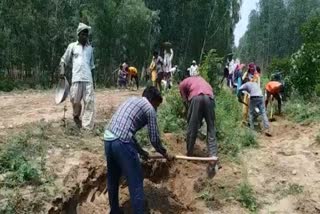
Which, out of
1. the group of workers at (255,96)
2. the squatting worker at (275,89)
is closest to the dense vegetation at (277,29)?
the group of workers at (255,96)

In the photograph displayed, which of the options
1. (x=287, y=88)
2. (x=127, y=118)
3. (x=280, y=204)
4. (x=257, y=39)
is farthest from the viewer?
(x=257, y=39)

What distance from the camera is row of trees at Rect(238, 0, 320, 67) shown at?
67.1 meters

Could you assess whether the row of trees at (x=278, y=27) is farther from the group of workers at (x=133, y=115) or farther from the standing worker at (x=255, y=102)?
the group of workers at (x=133, y=115)

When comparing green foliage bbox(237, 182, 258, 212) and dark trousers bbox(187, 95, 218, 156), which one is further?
dark trousers bbox(187, 95, 218, 156)

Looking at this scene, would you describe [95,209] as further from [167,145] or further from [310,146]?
[310,146]

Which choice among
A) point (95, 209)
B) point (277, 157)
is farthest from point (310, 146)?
point (95, 209)

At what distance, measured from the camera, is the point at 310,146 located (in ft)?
32.3

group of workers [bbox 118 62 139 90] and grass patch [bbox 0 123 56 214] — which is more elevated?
group of workers [bbox 118 62 139 90]

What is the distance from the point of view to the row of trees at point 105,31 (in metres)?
28.1

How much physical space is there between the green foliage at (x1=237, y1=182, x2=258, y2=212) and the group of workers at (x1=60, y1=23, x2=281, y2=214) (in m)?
0.56

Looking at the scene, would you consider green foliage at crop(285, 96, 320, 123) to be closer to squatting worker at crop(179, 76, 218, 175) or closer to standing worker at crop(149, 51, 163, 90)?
standing worker at crop(149, 51, 163, 90)

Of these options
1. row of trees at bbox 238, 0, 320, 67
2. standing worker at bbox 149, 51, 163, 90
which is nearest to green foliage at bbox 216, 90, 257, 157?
standing worker at bbox 149, 51, 163, 90

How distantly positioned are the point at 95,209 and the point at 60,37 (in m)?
23.1

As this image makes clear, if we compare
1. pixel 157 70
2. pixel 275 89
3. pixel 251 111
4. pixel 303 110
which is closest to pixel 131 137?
pixel 251 111
